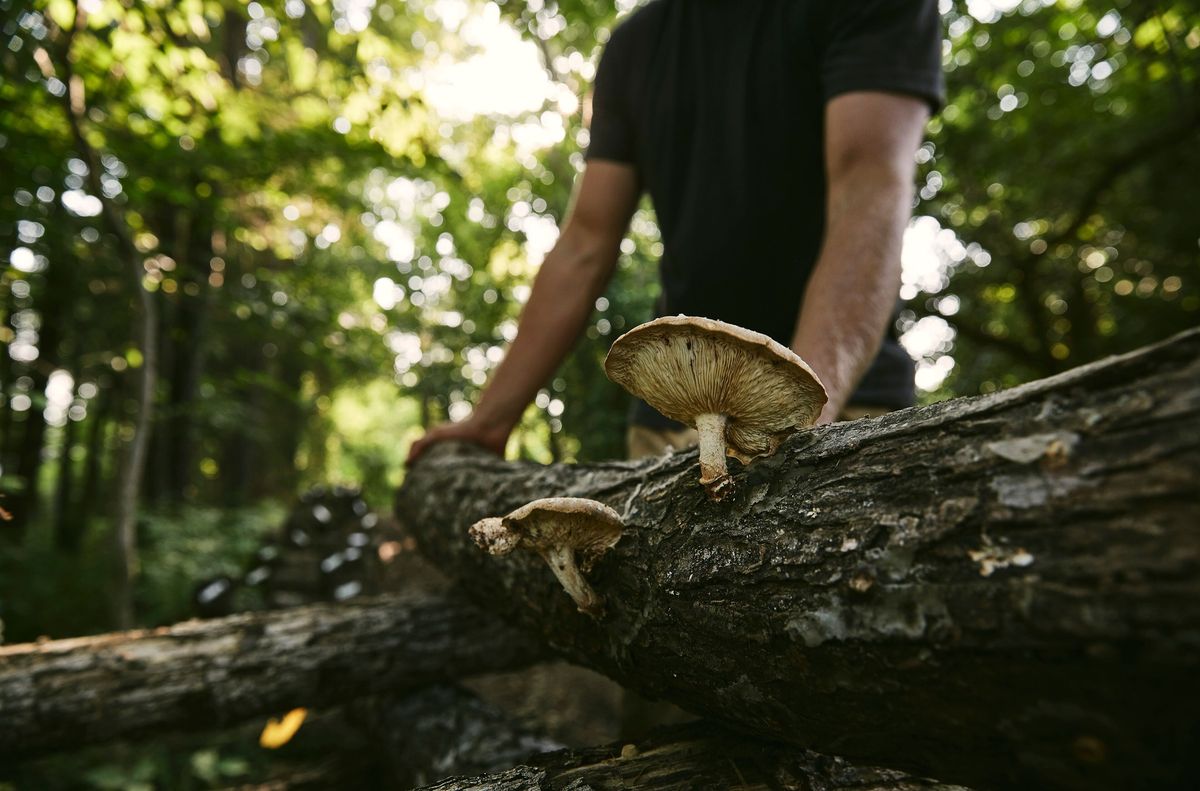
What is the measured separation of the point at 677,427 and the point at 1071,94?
24.1 feet

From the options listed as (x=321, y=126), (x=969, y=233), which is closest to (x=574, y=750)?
(x=321, y=126)

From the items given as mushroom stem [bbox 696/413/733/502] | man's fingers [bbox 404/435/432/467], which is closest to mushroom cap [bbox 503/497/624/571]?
mushroom stem [bbox 696/413/733/502]

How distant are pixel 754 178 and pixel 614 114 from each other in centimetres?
104

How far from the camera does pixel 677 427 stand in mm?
3012

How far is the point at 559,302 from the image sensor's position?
9.71 feet

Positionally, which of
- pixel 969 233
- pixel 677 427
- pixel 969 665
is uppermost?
pixel 969 233

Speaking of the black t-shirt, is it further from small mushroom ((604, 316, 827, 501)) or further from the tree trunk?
the tree trunk

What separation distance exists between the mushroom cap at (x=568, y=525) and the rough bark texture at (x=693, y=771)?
18.7 inches

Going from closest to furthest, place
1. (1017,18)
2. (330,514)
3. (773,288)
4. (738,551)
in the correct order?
1. (738,551)
2. (773,288)
3. (1017,18)
4. (330,514)

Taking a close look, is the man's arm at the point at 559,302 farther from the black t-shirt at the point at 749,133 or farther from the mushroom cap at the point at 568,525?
the mushroom cap at the point at 568,525

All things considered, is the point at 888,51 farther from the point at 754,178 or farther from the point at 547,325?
the point at 547,325

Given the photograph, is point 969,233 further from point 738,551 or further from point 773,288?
point 738,551

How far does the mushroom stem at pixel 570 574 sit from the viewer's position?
1.38m

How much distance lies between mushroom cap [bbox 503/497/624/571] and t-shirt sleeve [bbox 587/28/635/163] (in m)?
2.51
